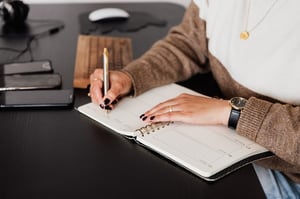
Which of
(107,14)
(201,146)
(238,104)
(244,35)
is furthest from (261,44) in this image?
(107,14)

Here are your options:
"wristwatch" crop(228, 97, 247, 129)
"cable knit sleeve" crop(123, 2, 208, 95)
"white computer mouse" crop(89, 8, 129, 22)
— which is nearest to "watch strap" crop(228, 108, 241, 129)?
"wristwatch" crop(228, 97, 247, 129)

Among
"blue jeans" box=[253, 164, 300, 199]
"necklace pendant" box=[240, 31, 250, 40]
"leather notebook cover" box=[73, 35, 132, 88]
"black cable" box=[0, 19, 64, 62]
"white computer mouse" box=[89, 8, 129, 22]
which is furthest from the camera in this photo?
"white computer mouse" box=[89, 8, 129, 22]

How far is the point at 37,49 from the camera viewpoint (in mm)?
1235

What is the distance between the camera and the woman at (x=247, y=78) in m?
0.81

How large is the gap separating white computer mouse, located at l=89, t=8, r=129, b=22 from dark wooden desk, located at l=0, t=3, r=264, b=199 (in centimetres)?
53

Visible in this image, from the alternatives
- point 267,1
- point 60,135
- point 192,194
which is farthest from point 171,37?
point 192,194

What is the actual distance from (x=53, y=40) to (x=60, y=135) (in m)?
0.51

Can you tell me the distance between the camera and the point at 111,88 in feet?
3.18

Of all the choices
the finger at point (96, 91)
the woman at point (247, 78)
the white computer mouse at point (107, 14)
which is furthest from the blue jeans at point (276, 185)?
the white computer mouse at point (107, 14)

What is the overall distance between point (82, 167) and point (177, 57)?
44 centimetres

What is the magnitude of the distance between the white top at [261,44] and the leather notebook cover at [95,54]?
0.85 ft

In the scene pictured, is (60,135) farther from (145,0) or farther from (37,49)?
(145,0)

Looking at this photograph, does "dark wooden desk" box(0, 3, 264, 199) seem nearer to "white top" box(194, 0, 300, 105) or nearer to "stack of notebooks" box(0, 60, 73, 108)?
"stack of notebooks" box(0, 60, 73, 108)

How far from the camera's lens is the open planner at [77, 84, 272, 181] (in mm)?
764
